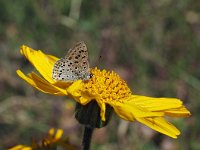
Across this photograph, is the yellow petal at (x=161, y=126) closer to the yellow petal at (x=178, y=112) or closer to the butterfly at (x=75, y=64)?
the yellow petal at (x=178, y=112)

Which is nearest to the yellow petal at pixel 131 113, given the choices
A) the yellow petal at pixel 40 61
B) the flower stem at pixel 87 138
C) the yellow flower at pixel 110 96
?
the yellow flower at pixel 110 96

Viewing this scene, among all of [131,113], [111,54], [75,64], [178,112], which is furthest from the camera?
[111,54]

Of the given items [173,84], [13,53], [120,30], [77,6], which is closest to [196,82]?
[173,84]

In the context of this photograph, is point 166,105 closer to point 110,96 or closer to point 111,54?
point 110,96

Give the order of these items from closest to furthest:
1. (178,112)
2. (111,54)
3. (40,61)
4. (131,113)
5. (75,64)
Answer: (131,113) → (178,112) → (75,64) → (40,61) → (111,54)

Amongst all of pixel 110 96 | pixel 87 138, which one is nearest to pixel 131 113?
pixel 87 138

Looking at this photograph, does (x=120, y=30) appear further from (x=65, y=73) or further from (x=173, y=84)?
(x=65, y=73)

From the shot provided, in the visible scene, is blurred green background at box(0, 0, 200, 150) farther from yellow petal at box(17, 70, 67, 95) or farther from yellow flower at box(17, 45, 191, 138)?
yellow petal at box(17, 70, 67, 95)
